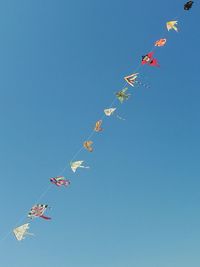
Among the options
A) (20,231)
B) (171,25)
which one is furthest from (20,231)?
(171,25)

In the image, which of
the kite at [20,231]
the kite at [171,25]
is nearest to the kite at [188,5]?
the kite at [171,25]

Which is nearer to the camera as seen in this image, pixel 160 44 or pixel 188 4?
pixel 188 4

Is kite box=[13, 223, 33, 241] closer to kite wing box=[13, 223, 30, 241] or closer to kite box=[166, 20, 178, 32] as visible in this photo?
kite wing box=[13, 223, 30, 241]

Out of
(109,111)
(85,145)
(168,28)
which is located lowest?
(85,145)

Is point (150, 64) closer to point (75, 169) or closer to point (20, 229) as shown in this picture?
point (75, 169)

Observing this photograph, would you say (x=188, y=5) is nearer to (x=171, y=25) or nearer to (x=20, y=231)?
(x=171, y=25)

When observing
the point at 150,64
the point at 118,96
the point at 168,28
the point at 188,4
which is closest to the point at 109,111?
the point at 118,96

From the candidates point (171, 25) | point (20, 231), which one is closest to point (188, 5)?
point (171, 25)

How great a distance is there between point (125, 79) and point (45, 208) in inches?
351

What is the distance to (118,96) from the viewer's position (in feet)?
87.6

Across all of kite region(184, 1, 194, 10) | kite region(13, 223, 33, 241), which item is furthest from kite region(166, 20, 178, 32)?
kite region(13, 223, 33, 241)

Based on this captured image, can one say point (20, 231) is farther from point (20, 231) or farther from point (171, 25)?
point (171, 25)

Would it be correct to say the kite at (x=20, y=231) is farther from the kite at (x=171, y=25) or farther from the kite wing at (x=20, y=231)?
the kite at (x=171, y=25)

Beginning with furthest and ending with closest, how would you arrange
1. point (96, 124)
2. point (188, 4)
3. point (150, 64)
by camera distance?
point (96, 124) < point (150, 64) < point (188, 4)
